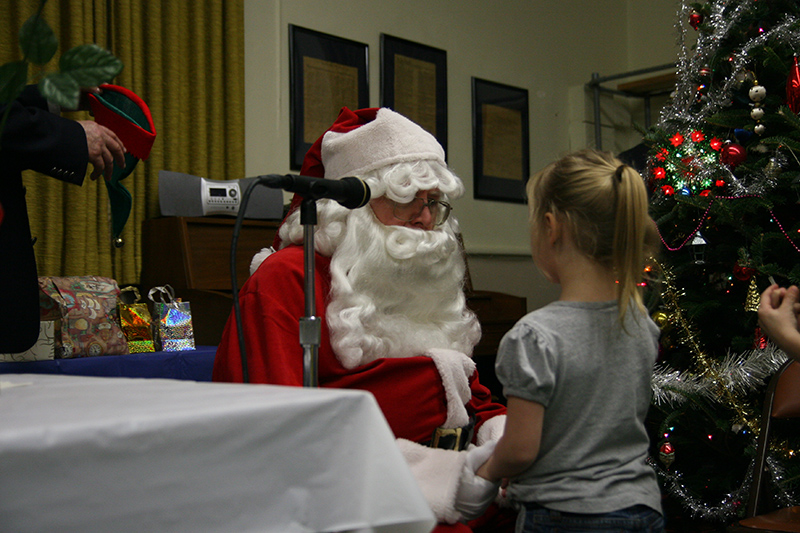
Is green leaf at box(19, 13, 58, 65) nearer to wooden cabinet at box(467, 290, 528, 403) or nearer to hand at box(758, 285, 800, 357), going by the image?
hand at box(758, 285, 800, 357)

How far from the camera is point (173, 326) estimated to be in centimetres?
297

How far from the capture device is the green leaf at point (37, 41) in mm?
660

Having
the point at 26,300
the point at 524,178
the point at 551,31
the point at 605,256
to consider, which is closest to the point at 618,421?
the point at 605,256

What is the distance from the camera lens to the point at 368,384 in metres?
1.73

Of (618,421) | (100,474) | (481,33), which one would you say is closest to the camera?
(100,474)

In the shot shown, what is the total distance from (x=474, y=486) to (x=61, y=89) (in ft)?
3.13

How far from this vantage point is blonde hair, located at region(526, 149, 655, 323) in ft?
3.87

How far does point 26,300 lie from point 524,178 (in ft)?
14.0

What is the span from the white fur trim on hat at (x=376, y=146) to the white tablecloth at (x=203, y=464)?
118 centimetres

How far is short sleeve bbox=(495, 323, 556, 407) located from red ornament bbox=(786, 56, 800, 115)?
1.94 metres

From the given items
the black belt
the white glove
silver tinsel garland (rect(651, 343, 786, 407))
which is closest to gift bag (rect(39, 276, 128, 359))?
the black belt

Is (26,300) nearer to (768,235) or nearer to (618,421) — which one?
(618,421)

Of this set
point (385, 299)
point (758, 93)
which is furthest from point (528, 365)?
point (758, 93)

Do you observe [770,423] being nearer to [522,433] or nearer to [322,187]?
[522,433]
